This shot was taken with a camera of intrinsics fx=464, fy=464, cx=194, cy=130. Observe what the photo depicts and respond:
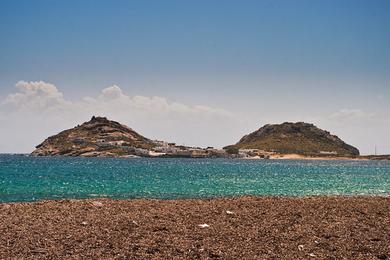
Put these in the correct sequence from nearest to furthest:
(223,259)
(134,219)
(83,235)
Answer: (223,259)
(83,235)
(134,219)

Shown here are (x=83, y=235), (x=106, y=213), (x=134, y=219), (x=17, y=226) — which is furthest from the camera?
(x=106, y=213)

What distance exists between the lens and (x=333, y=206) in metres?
33.1

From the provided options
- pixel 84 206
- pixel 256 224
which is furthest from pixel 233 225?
pixel 84 206

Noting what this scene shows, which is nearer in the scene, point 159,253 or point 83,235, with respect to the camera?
point 159,253

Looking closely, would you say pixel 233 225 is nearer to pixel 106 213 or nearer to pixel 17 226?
pixel 106 213

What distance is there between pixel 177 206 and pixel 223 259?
14.6 meters

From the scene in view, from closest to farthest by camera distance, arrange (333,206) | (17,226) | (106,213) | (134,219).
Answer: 1. (17,226)
2. (134,219)
3. (106,213)
4. (333,206)

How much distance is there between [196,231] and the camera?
24.4 m

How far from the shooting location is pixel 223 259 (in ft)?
64.2

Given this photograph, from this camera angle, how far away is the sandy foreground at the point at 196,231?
2047cm

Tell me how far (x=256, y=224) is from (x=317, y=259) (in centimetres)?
693

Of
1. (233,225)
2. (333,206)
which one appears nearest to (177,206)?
(233,225)

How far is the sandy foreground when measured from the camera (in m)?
20.5

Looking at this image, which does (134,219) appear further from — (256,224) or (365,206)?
(365,206)
